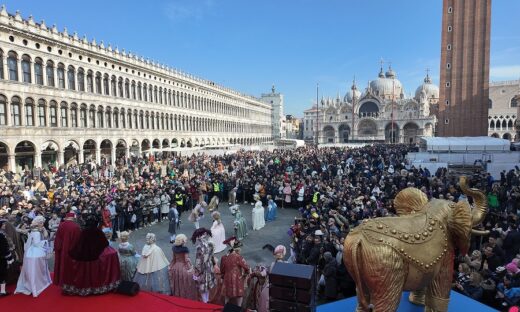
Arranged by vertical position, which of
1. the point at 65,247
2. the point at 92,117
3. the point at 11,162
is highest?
the point at 92,117

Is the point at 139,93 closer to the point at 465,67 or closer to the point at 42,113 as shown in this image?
the point at 42,113

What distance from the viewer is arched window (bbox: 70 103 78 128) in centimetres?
3070

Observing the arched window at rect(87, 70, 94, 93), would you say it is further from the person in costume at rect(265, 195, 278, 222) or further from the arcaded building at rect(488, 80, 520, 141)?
the arcaded building at rect(488, 80, 520, 141)

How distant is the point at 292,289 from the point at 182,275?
2.62 meters

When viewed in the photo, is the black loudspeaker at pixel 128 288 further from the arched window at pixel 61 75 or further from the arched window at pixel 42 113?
the arched window at pixel 61 75

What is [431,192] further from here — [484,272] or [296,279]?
[296,279]

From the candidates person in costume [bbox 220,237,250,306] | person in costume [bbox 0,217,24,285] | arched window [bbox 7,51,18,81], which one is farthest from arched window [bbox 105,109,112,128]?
person in costume [bbox 220,237,250,306]

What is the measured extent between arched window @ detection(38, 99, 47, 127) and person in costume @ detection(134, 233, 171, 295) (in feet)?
89.0

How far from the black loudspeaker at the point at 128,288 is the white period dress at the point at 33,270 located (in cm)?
147

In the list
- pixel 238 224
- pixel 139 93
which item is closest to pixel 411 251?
pixel 238 224

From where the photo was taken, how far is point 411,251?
3816 mm

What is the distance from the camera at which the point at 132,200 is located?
1312 cm

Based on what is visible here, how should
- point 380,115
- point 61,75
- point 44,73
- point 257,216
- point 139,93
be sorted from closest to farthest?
point 257,216 < point 44,73 < point 61,75 < point 139,93 < point 380,115

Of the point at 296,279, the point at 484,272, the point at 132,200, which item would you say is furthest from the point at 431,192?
the point at 132,200
